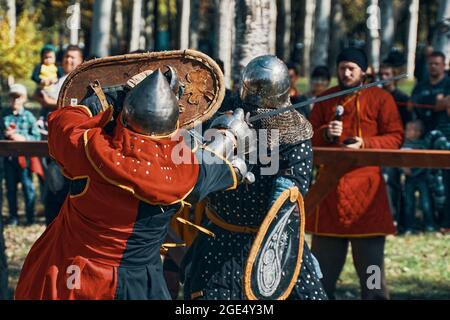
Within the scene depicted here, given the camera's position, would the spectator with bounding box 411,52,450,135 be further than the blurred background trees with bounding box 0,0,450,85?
Yes

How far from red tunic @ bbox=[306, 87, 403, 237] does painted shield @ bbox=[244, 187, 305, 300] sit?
1.42 metres

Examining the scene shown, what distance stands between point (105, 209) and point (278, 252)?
3.87ft

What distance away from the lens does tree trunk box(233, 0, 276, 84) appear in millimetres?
8312

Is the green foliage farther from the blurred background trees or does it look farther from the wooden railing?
the wooden railing

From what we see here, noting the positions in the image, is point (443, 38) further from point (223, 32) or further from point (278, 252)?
point (278, 252)

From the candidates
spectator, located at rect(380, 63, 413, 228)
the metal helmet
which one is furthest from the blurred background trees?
the metal helmet

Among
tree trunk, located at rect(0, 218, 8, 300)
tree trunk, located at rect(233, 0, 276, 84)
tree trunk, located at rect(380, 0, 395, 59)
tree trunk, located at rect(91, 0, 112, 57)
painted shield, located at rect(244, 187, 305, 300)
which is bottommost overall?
tree trunk, located at rect(0, 218, 8, 300)

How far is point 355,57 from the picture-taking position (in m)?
6.62

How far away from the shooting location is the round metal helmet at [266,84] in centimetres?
522

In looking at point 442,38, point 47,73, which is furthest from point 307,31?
point 47,73

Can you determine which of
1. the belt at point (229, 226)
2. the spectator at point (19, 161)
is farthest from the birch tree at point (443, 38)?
the belt at point (229, 226)

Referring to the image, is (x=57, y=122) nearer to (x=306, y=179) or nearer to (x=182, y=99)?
(x=182, y=99)

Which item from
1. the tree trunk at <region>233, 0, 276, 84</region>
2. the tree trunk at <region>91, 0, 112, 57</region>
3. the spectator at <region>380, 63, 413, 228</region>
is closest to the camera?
the tree trunk at <region>233, 0, 276, 84</region>

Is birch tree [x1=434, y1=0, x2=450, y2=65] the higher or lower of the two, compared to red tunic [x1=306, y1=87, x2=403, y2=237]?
higher
